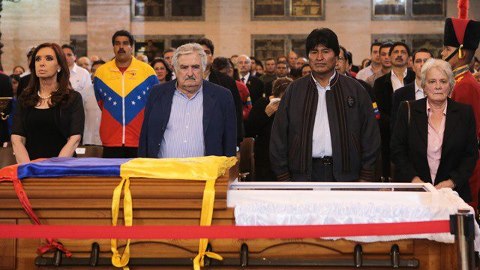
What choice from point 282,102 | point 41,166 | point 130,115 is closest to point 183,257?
point 41,166

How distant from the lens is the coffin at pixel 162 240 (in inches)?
160

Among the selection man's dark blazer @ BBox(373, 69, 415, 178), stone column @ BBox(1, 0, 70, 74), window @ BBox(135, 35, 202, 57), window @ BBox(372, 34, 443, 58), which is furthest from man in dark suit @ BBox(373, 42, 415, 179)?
window @ BBox(135, 35, 202, 57)

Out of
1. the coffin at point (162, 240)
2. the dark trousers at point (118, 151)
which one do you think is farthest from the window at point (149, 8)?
the coffin at point (162, 240)

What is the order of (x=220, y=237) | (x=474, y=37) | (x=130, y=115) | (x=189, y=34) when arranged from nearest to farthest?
(x=220, y=237) < (x=474, y=37) < (x=130, y=115) < (x=189, y=34)

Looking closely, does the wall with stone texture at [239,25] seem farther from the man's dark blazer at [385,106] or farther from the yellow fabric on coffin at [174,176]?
the yellow fabric on coffin at [174,176]

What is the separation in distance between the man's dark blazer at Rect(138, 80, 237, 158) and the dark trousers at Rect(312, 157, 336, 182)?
0.58 m

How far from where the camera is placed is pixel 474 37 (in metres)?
7.32

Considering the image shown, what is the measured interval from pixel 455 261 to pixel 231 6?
23045 mm

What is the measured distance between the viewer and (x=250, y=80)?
Answer: 15055mm

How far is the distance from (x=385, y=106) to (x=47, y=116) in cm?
404

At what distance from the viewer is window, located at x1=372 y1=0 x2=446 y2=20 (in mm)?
26156

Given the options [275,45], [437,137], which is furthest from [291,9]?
[437,137]

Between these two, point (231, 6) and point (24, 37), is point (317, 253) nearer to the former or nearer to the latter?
point (24, 37)

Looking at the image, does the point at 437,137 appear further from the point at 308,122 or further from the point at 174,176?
the point at 174,176
